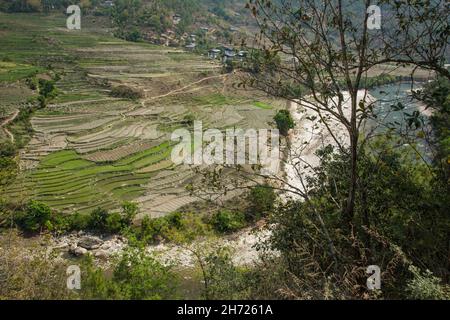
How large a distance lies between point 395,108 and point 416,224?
1.67 metres

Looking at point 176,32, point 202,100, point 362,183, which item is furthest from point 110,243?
point 176,32

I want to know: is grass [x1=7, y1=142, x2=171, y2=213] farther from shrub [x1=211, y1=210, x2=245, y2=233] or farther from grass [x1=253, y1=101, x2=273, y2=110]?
grass [x1=253, y1=101, x2=273, y2=110]

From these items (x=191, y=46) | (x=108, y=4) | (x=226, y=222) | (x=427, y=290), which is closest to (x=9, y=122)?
(x=226, y=222)

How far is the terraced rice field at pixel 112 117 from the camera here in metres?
16.0

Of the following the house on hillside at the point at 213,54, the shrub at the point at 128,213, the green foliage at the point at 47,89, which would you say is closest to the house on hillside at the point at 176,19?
the house on hillside at the point at 213,54

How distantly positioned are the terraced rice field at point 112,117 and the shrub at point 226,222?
5.81ft

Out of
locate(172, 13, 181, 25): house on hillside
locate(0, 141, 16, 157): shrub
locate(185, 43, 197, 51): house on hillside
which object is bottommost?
locate(0, 141, 16, 157): shrub

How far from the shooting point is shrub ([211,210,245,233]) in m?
14.2

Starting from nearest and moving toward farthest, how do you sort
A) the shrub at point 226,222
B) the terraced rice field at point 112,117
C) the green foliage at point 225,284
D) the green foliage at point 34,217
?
1. the green foliage at point 225,284
2. the green foliage at point 34,217
3. the shrub at point 226,222
4. the terraced rice field at point 112,117

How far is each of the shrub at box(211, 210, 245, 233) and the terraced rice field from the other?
5.81ft

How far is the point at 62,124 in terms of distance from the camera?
73.7 ft

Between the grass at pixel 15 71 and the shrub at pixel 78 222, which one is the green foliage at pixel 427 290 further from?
the grass at pixel 15 71

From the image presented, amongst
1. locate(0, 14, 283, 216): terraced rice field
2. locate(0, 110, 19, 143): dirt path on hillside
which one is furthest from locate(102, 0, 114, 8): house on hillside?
locate(0, 110, 19, 143): dirt path on hillside
